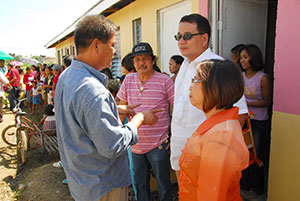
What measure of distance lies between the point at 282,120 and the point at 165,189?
1.49 m

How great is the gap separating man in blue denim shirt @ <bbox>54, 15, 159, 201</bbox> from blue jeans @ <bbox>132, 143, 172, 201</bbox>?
885 mm

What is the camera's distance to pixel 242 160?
1.13 metres

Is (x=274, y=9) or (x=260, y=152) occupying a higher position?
(x=274, y=9)

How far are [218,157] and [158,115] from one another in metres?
1.43

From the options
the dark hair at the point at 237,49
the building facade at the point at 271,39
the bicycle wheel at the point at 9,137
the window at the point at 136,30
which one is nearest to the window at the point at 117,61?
the window at the point at 136,30

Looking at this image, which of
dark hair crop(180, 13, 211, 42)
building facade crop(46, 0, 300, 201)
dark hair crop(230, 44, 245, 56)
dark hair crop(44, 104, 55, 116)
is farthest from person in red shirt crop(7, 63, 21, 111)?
dark hair crop(180, 13, 211, 42)

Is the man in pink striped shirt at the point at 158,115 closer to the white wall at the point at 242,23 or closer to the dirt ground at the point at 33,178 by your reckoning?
the white wall at the point at 242,23

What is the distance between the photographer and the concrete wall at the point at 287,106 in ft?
7.28

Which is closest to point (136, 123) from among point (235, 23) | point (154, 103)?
point (154, 103)

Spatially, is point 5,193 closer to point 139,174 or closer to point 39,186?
point 39,186

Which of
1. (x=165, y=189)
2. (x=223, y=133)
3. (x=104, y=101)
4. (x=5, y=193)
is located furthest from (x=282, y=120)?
(x=5, y=193)

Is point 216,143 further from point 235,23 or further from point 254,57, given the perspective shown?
point 235,23

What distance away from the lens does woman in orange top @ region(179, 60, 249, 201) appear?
1.09 metres

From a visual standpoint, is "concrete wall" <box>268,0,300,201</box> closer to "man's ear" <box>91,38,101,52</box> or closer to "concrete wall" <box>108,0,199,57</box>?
"concrete wall" <box>108,0,199,57</box>
